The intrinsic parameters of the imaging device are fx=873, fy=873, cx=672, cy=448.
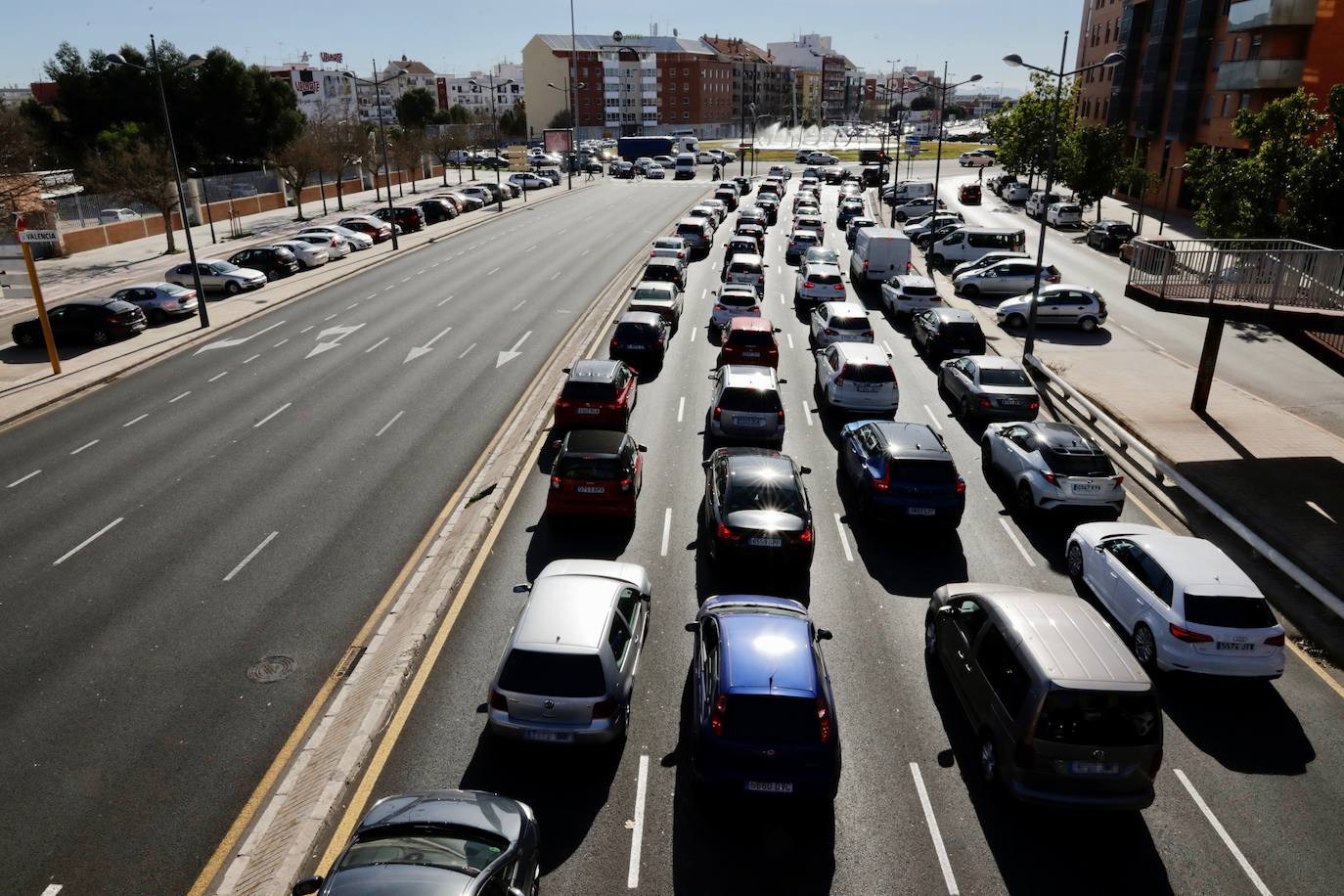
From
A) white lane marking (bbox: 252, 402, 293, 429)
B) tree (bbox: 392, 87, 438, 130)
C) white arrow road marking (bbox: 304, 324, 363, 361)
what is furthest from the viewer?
tree (bbox: 392, 87, 438, 130)

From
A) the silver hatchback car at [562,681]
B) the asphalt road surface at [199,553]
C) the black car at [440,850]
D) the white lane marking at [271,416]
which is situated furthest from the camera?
the white lane marking at [271,416]

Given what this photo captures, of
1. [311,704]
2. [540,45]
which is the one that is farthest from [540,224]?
[540,45]

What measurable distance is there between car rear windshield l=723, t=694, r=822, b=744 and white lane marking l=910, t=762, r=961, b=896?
5.09 feet

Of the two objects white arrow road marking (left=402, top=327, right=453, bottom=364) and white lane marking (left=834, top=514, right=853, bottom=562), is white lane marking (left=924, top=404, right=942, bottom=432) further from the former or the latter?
white arrow road marking (left=402, top=327, right=453, bottom=364)

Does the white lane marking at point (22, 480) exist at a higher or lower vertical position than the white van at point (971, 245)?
lower

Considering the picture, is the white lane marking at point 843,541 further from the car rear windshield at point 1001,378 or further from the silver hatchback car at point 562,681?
the car rear windshield at point 1001,378

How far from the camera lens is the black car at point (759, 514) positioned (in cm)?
1321

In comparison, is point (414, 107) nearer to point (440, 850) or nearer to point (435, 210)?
point (435, 210)

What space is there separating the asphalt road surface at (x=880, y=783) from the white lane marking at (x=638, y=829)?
2 centimetres

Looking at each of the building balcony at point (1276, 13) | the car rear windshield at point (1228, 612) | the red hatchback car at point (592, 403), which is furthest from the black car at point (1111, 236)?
the car rear windshield at point (1228, 612)

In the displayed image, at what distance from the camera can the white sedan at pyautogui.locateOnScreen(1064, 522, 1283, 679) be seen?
1098 cm

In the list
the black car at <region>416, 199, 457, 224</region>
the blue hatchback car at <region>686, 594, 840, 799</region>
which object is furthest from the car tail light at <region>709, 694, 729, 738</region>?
the black car at <region>416, 199, 457, 224</region>

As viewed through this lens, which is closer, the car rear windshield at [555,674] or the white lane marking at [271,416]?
the car rear windshield at [555,674]

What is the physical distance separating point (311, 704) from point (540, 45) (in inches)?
6863
